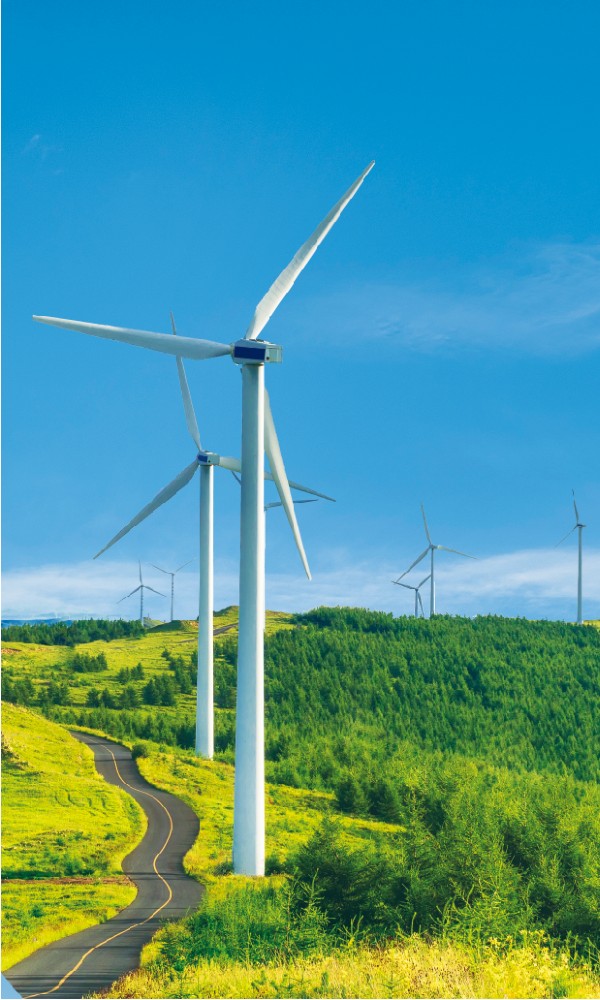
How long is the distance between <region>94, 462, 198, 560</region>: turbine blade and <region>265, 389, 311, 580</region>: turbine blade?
580 inches

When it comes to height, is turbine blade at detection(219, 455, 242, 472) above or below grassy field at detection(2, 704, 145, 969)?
above

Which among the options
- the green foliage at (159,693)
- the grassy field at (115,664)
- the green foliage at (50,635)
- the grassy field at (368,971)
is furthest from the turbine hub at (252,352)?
the green foliage at (50,635)

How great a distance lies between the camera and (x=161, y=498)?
74188mm

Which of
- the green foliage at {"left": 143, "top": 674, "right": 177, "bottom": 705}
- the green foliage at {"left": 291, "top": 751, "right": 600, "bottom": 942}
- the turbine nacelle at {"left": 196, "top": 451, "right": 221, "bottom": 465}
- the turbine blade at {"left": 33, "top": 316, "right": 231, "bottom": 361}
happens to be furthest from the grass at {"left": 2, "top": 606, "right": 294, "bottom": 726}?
the green foliage at {"left": 291, "top": 751, "right": 600, "bottom": 942}

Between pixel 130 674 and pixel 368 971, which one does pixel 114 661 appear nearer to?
pixel 130 674

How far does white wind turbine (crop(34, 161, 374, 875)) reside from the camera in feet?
154

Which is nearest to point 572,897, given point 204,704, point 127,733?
point 204,704

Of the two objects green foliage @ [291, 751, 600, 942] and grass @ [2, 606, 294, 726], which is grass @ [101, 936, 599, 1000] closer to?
green foliage @ [291, 751, 600, 942]

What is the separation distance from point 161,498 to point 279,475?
22882 millimetres

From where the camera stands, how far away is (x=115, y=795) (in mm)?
78062

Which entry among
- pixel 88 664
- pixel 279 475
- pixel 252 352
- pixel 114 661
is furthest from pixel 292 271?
pixel 114 661

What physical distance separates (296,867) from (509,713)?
108m

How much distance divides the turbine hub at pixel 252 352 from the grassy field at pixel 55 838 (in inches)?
1068

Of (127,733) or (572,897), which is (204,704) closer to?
(127,733)
